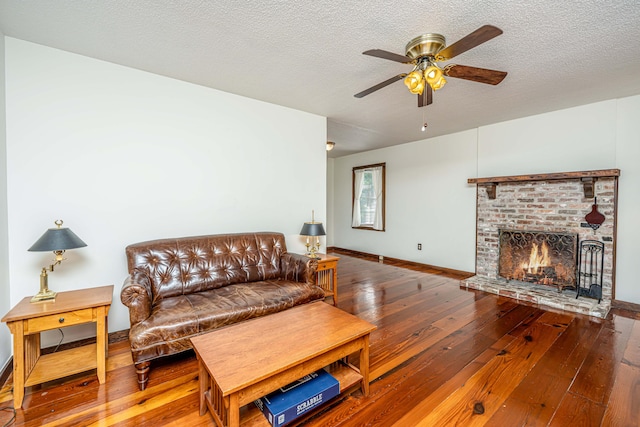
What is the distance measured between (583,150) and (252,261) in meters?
4.37

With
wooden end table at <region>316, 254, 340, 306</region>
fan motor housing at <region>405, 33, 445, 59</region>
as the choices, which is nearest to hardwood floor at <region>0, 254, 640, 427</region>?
wooden end table at <region>316, 254, 340, 306</region>

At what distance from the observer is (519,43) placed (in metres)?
2.14

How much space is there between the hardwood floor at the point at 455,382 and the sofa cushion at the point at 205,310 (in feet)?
0.94

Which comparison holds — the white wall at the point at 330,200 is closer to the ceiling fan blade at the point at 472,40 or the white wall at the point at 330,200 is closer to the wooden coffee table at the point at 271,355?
the wooden coffee table at the point at 271,355

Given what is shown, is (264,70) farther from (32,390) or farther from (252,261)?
(32,390)

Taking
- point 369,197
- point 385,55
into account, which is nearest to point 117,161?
point 385,55

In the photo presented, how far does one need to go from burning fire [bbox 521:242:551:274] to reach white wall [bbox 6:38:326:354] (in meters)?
3.64

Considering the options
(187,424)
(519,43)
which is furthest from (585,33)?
(187,424)

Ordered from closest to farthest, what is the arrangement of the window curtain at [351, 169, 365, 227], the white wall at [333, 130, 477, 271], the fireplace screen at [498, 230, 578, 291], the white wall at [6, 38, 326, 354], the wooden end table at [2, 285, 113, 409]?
1. the wooden end table at [2, 285, 113, 409]
2. the white wall at [6, 38, 326, 354]
3. the fireplace screen at [498, 230, 578, 291]
4. the white wall at [333, 130, 477, 271]
5. the window curtain at [351, 169, 365, 227]

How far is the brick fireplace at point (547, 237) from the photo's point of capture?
3.38 metres

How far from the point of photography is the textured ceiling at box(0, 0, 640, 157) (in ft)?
5.88

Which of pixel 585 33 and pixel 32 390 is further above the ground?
pixel 585 33

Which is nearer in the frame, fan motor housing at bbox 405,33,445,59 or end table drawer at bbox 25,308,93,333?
end table drawer at bbox 25,308,93,333

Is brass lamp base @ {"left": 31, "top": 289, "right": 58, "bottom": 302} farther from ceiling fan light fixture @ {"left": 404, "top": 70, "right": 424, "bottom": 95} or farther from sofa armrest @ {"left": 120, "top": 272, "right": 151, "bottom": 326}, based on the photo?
ceiling fan light fixture @ {"left": 404, "top": 70, "right": 424, "bottom": 95}
